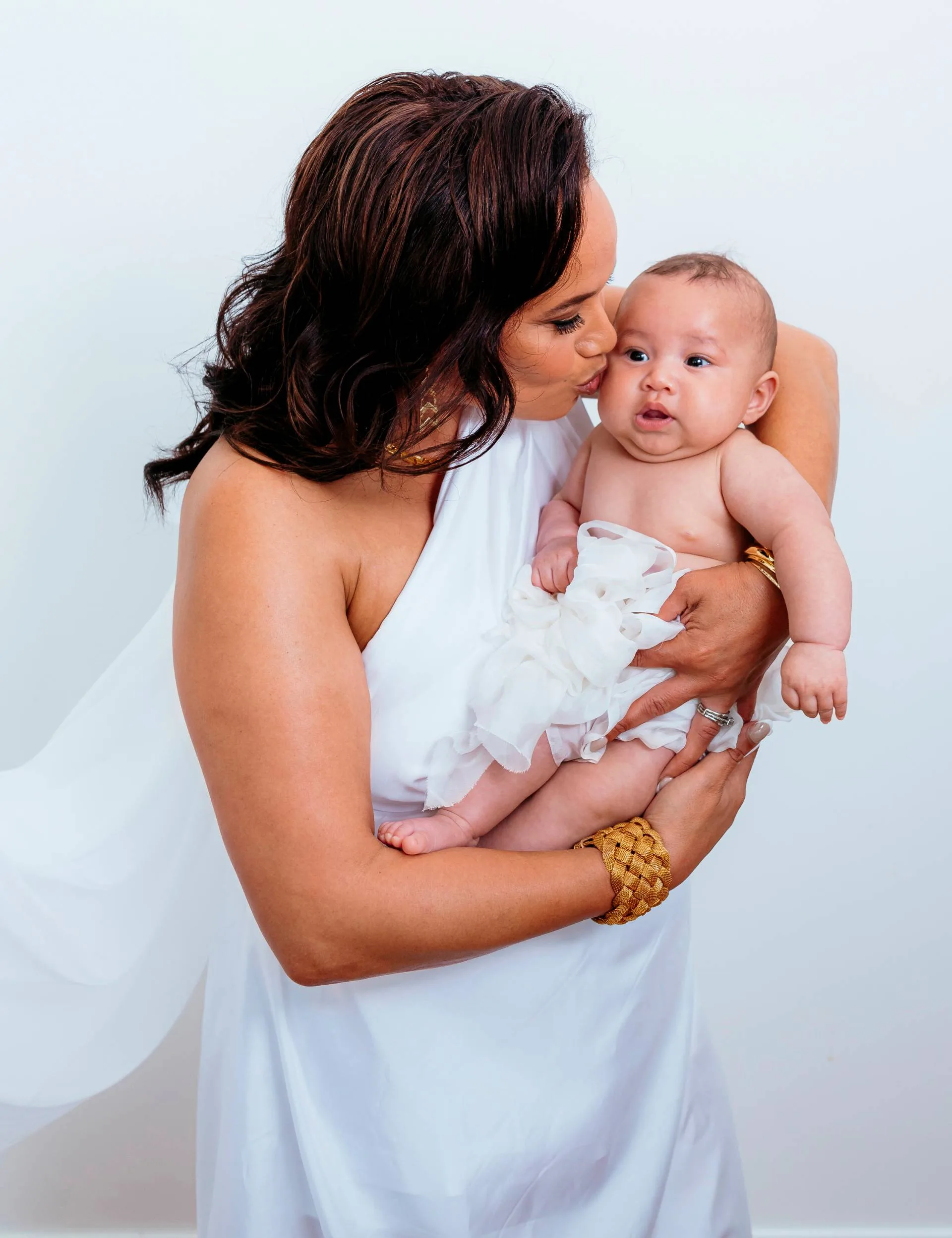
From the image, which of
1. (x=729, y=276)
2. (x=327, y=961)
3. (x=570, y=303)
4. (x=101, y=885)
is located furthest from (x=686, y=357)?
(x=101, y=885)

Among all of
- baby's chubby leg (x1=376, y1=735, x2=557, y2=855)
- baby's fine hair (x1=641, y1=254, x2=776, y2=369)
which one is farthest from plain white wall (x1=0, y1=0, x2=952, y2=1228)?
baby's chubby leg (x1=376, y1=735, x2=557, y2=855)

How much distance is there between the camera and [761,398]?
1574 millimetres

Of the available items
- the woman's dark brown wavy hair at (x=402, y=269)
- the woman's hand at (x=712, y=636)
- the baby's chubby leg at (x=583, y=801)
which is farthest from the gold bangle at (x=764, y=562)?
the woman's dark brown wavy hair at (x=402, y=269)

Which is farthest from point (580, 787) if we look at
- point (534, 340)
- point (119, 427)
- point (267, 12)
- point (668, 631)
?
point (267, 12)

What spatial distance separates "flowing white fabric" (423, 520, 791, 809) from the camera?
133 cm

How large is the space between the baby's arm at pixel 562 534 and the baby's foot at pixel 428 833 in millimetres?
308

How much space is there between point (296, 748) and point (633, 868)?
45 centimetres

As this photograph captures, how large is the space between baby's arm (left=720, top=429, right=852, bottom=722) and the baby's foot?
0.40 m

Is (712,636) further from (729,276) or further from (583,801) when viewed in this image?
(729,276)

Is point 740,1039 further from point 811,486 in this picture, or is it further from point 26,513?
point 26,513

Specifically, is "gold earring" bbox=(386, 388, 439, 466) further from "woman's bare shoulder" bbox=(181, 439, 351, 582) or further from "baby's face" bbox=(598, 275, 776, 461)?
"baby's face" bbox=(598, 275, 776, 461)

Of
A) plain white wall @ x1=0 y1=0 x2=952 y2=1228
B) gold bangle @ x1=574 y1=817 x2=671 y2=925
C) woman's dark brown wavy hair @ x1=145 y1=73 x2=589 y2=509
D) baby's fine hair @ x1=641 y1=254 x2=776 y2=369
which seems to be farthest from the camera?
plain white wall @ x1=0 y1=0 x2=952 y2=1228

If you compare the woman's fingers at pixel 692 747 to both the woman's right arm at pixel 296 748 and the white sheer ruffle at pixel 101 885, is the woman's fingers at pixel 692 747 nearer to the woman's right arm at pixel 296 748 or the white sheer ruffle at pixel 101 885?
the woman's right arm at pixel 296 748

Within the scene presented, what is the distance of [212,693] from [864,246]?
1.45 m
